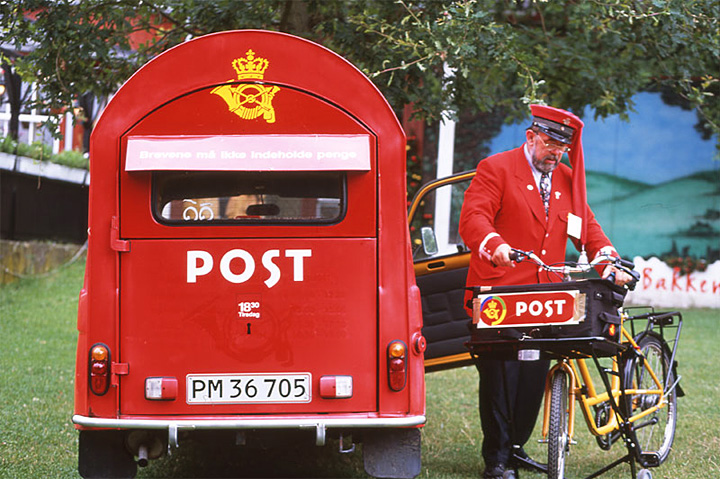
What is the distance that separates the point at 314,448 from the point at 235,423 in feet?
7.98

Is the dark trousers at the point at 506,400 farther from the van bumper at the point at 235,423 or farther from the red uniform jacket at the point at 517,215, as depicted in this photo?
the van bumper at the point at 235,423

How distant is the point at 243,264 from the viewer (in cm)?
517

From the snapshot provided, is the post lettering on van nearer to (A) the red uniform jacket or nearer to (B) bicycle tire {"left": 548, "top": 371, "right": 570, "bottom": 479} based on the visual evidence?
(A) the red uniform jacket

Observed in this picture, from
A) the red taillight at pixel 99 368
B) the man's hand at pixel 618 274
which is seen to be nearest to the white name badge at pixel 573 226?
the man's hand at pixel 618 274

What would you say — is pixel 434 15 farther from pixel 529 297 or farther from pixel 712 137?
pixel 712 137

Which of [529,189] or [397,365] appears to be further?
[529,189]

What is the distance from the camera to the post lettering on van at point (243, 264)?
16.9 feet

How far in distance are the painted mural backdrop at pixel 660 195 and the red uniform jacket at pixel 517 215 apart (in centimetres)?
995

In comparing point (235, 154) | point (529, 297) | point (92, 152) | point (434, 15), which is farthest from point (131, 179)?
point (434, 15)

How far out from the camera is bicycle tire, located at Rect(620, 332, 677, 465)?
618cm

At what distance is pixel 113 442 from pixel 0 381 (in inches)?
178

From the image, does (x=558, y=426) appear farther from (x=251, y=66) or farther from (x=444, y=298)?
(x=251, y=66)

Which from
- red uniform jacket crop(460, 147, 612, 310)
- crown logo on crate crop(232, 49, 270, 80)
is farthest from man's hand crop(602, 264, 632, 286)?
crown logo on crate crop(232, 49, 270, 80)

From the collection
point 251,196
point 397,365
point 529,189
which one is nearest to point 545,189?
point 529,189
